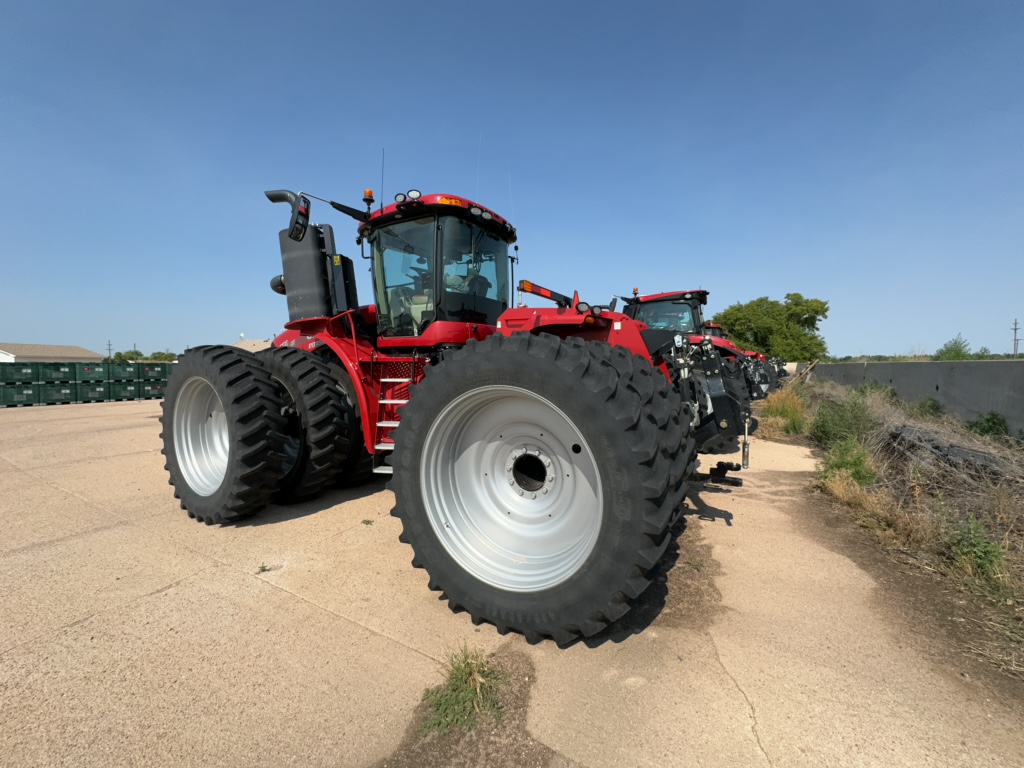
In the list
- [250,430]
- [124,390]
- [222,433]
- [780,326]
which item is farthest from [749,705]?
[780,326]

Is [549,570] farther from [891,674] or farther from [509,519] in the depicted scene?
[891,674]

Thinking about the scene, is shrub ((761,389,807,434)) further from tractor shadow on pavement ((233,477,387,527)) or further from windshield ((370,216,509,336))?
tractor shadow on pavement ((233,477,387,527))

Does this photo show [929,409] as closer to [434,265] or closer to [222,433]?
[434,265]

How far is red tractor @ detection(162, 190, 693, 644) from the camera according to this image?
194 cm

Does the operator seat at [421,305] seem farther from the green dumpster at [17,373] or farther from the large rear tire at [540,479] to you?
the green dumpster at [17,373]

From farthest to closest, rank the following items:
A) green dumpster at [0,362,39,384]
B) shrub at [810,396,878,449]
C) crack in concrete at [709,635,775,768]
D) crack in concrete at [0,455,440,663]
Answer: green dumpster at [0,362,39,384], shrub at [810,396,878,449], crack in concrete at [0,455,440,663], crack in concrete at [709,635,775,768]

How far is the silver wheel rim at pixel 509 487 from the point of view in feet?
7.47

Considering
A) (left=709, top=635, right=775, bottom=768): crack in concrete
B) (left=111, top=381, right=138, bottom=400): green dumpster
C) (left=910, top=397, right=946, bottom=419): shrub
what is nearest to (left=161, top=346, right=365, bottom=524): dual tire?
(left=709, top=635, right=775, bottom=768): crack in concrete

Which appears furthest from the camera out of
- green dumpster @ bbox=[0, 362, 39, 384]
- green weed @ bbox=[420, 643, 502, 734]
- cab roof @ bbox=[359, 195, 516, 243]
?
green dumpster @ bbox=[0, 362, 39, 384]

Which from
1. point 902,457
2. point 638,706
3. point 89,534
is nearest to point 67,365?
point 89,534

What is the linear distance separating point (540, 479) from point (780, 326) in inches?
1301

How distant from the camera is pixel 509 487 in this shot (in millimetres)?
2590

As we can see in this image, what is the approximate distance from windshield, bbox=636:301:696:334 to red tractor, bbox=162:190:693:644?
592cm

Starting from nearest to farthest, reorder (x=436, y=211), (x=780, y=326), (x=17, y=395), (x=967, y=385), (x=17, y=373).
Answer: (x=436, y=211) → (x=967, y=385) → (x=17, y=395) → (x=17, y=373) → (x=780, y=326)
